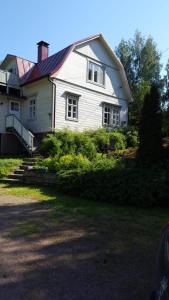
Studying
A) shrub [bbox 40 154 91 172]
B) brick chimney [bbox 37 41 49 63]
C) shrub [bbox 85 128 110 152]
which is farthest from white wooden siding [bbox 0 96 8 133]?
shrub [bbox 40 154 91 172]

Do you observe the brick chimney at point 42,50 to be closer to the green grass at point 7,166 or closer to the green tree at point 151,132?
the green grass at point 7,166

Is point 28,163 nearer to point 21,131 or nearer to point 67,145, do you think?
point 67,145

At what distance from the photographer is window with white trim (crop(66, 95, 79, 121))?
17.3 meters

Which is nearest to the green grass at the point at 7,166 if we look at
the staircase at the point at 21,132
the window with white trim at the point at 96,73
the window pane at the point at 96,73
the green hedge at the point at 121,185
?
the staircase at the point at 21,132

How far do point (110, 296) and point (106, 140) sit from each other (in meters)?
12.8

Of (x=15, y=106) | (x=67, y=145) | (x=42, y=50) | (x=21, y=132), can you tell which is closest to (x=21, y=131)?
(x=21, y=132)

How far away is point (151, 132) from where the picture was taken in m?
9.59

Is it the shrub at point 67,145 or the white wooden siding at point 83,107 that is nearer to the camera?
the shrub at point 67,145

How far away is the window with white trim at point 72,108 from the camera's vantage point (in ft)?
56.7

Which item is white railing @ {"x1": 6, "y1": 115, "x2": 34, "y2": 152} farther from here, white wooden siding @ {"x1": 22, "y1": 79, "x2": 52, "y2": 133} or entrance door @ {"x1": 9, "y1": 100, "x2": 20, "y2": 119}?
white wooden siding @ {"x1": 22, "y1": 79, "x2": 52, "y2": 133}

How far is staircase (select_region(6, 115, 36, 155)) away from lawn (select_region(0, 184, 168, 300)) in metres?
6.62

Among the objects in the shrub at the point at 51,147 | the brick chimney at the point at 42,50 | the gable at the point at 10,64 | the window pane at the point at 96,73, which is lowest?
the shrub at the point at 51,147

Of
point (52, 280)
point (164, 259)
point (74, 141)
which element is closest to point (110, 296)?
point (52, 280)

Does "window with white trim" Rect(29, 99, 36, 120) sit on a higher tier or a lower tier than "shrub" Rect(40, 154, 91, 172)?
higher
